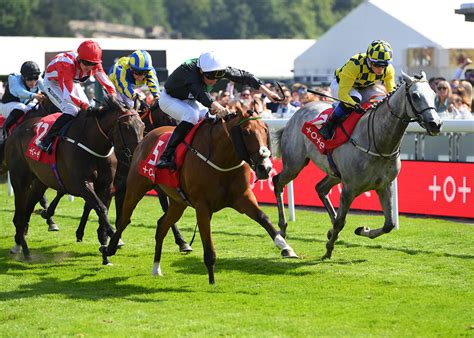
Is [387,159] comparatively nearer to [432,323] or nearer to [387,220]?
[387,220]

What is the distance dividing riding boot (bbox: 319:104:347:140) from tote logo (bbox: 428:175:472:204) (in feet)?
9.62

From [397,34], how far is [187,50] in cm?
667

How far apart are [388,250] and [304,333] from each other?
4.19m

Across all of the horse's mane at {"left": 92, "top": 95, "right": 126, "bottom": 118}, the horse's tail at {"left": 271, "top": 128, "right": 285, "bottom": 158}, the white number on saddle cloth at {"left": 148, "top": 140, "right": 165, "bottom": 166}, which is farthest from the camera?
the horse's tail at {"left": 271, "top": 128, "right": 285, "bottom": 158}

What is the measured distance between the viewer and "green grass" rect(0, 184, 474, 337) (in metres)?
7.66

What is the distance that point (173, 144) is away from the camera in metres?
9.65

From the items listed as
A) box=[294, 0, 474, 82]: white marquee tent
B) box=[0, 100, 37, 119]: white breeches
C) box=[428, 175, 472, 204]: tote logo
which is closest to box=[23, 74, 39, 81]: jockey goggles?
box=[0, 100, 37, 119]: white breeches

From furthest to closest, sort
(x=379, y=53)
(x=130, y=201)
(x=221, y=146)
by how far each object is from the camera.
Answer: (x=379, y=53)
(x=130, y=201)
(x=221, y=146)

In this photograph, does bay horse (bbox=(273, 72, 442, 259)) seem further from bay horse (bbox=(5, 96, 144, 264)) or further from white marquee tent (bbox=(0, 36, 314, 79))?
white marquee tent (bbox=(0, 36, 314, 79))

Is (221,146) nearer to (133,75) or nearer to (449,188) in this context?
(133,75)

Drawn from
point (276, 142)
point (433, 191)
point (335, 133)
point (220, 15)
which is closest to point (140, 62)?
point (276, 142)

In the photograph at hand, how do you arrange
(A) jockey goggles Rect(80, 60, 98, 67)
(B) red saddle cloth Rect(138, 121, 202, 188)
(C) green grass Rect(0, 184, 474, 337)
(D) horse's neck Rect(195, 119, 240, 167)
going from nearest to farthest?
1. (C) green grass Rect(0, 184, 474, 337)
2. (D) horse's neck Rect(195, 119, 240, 167)
3. (B) red saddle cloth Rect(138, 121, 202, 188)
4. (A) jockey goggles Rect(80, 60, 98, 67)

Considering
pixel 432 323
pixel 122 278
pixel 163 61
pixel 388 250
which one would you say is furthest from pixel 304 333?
pixel 163 61

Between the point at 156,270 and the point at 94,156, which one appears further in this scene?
the point at 94,156
